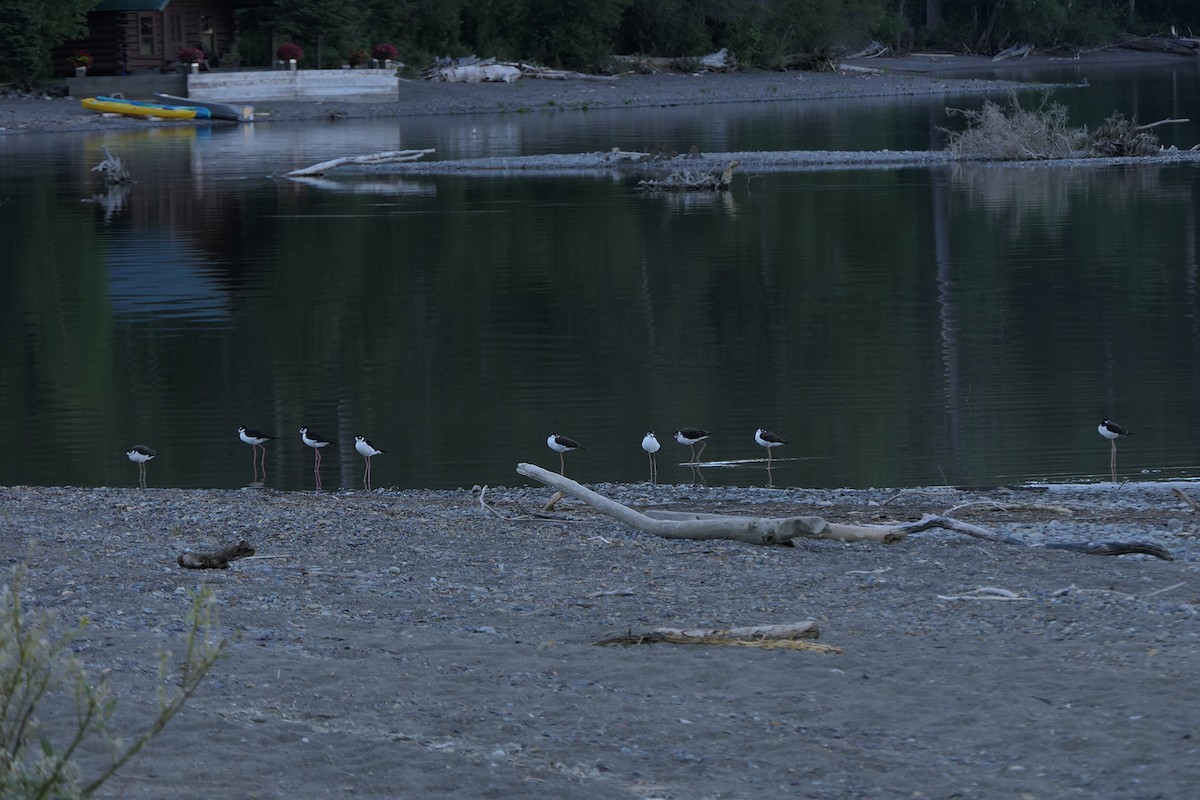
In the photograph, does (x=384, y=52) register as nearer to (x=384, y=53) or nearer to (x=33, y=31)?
(x=384, y=53)

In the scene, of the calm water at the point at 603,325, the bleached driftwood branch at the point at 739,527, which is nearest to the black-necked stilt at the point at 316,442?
the calm water at the point at 603,325

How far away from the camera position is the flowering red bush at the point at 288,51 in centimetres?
7344

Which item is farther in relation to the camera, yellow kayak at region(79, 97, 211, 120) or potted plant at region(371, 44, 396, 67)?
potted plant at region(371, 44, 396, 67)

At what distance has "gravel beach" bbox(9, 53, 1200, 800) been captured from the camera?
6434 millimetres

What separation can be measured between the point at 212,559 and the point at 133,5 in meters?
66.1

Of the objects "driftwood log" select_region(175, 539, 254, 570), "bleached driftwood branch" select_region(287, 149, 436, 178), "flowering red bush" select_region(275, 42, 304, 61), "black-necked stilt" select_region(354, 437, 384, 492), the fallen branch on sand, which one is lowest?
"black-necked stilt" select_region(354, 437, 384, 492)

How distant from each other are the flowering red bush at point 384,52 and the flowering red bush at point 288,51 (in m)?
3.47

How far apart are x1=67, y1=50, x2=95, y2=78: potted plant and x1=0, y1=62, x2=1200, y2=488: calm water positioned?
28.8 m

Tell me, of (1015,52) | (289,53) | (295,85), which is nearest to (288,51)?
(289,53)

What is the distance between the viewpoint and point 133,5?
7138 cm

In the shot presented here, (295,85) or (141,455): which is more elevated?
(295,85)

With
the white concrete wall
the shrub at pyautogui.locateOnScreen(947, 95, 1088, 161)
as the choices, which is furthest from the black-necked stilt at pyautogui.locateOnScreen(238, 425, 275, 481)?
the white concrete wall

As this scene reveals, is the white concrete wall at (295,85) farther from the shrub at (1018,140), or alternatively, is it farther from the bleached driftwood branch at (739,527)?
the bleached driftwood branch at (739,527)

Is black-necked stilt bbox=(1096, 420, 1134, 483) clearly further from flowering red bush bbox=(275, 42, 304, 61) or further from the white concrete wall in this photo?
flowering red bush bbox=(275, 42, 304, 61)
